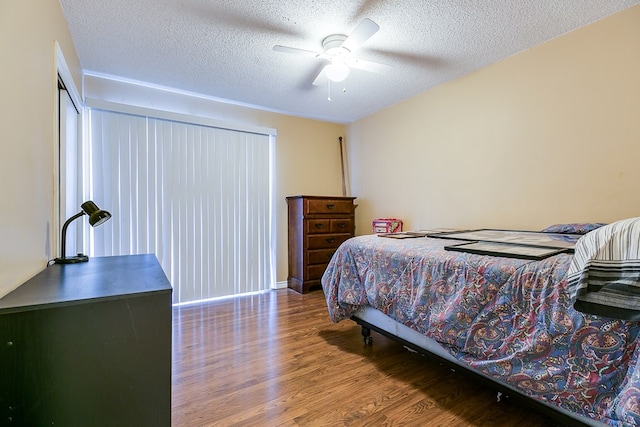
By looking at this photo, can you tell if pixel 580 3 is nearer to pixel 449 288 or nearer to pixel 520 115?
pixel 520 115

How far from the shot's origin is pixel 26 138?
1151 mm

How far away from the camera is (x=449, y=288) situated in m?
1.47

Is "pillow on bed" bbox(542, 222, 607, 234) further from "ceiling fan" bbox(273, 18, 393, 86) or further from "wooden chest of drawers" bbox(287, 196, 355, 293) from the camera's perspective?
"wooden chest of drawers" bbox(287, 196, 355, 293)

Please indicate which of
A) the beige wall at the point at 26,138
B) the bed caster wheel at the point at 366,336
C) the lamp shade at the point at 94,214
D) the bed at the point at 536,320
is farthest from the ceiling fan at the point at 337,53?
the bed caster wheel at the point at 366,336

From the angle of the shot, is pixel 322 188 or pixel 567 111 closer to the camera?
pixel 567 111

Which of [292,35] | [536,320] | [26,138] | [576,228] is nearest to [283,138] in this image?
[292,35]

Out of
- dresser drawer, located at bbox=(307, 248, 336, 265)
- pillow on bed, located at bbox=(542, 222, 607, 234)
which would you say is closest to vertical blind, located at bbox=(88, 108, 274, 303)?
dresser drawer, located at bbox=(307, 248, 336, 265)

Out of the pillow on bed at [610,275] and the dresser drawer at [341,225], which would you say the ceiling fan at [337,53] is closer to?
the pillow on bed at [610,275]

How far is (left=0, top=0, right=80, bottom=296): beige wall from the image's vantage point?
966mm

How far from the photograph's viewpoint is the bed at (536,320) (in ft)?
3.03

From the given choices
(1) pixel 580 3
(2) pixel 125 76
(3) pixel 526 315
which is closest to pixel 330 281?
(3) pixel 526 315

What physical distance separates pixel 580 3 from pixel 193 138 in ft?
11.0

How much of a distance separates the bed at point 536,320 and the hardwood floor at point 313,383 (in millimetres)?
218

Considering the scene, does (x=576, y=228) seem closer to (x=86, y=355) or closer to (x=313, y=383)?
(x=313, y=383)
